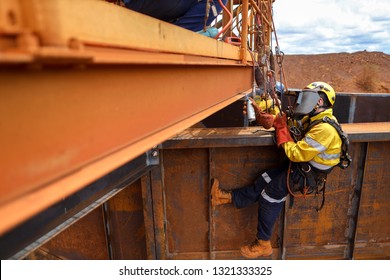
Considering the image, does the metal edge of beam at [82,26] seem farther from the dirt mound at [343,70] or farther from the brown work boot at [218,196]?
the dirt mound at [343,70]

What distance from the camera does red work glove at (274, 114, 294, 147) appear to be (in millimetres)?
3191

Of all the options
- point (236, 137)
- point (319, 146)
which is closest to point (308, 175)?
point (319, 146)

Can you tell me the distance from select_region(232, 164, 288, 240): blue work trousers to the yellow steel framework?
7.54ft

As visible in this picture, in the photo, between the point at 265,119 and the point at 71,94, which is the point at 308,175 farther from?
the point at 71,94

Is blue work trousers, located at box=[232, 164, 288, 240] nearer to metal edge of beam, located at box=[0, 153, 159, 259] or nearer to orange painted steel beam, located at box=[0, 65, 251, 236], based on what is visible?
metal edge of beam, located at box=[0, 153, 159, 259]

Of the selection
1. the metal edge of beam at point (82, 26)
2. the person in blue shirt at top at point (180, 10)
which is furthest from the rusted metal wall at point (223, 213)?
the metal edge of beam at point (82, 26)

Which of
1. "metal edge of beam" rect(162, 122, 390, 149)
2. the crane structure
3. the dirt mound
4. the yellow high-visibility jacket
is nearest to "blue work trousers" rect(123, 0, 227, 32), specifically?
the crane structure

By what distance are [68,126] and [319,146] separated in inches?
110

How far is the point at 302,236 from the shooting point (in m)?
3.81

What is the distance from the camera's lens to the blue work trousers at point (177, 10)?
2291mm

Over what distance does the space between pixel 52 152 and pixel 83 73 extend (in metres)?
0.26

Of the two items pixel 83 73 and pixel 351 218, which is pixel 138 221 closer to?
pixel 351 218

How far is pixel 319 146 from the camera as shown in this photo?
120 inches

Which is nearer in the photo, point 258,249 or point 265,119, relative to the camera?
point 265,119
